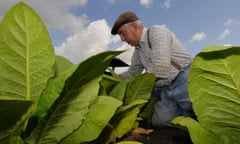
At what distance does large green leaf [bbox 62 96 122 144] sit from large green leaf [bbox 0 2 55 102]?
150 millimetres

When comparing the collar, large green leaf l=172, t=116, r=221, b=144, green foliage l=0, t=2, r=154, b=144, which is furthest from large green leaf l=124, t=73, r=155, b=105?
the collar

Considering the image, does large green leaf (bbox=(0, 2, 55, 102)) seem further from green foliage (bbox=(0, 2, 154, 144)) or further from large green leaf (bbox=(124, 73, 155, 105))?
large green leaf (bbox=(124, 73, 155, 105))

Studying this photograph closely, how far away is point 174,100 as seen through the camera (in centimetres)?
314

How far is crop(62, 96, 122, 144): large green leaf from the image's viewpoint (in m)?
0.81

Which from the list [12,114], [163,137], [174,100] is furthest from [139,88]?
[174,100]

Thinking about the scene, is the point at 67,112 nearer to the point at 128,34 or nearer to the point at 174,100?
the point at 174,100

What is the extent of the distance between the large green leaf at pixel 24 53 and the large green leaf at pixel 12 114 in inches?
3.8

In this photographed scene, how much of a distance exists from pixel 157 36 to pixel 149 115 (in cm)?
112

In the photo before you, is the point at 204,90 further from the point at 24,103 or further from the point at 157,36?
the point at 157,36

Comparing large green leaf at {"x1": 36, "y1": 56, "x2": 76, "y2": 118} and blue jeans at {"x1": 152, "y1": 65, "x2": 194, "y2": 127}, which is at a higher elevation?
large green leaf at {"x1": 36, "y1": 56, "x2": 76, "y2": 118}

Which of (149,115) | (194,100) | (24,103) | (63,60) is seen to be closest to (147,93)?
(149,115)

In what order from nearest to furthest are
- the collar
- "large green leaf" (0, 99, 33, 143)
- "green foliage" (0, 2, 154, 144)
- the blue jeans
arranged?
"large green leaf" (0, 99, 33, 143) < "green foliage" (0, 2, 154, 144) < the blue jeans < the collar

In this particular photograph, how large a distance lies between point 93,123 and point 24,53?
25 centimetres

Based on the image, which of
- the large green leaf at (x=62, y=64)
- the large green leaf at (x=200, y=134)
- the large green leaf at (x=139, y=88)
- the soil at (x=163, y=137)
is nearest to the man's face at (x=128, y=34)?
the soil at (x=163, y=137)
